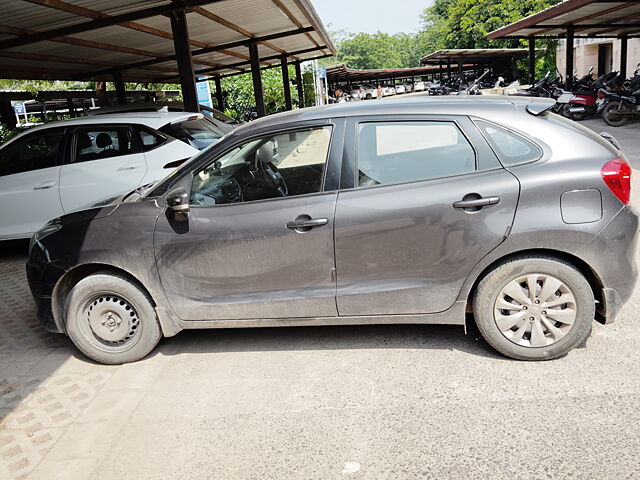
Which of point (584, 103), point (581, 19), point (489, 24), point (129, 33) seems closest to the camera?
point (129, 33)

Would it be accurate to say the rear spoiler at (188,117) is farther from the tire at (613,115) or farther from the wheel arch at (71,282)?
the tire at (613,115)

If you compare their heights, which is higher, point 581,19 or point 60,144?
point 581,19

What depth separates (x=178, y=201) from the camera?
11.8ft

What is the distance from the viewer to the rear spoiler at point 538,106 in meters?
3.48

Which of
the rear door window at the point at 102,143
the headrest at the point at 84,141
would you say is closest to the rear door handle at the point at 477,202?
the rear door window at the point at 102,143

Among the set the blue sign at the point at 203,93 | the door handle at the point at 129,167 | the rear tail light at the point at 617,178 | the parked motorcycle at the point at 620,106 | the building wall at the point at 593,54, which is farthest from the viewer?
the building wall at the point at 593,54

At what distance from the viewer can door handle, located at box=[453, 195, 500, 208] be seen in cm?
329

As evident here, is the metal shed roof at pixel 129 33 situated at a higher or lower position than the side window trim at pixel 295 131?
higher

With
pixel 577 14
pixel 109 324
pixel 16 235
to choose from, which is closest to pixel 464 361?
pixel 109 324

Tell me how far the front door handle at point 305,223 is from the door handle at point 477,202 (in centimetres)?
83

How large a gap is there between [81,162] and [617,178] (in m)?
5.95

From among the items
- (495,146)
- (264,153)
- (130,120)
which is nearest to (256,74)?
(130,120)

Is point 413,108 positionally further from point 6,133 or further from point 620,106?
point 620,106

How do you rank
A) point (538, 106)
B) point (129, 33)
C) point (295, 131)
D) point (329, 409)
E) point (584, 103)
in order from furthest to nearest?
point (584, 103), point (129, 33), point (295, 131), point (538, 106), point (329, 409)
